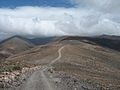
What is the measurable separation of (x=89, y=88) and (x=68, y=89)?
370 cm

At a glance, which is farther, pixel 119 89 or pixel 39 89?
pixel 119 89

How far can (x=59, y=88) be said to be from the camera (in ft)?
115

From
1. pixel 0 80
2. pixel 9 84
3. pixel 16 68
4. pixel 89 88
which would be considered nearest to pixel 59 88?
pixel 89 88

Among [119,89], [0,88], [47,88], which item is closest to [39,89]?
A: [47,88]

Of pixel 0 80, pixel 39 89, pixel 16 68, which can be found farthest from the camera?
pixel 16 68

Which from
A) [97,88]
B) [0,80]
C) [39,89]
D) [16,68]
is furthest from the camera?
[16,68]

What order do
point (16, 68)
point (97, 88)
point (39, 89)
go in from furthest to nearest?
point (16, 68)
point (97, 88)
point (39, 89)

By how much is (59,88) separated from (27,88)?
4.76 meters

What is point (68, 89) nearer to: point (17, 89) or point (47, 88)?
point (47, 88)

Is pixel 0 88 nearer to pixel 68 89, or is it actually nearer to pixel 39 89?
pixel 39 89

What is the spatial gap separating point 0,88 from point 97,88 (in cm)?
1504

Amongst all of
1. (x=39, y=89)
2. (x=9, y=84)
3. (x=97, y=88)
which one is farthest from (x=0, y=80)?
(x=97, y=88)

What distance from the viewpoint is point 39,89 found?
3391 centimetres

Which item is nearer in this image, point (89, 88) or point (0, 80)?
point (89, 88)
